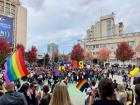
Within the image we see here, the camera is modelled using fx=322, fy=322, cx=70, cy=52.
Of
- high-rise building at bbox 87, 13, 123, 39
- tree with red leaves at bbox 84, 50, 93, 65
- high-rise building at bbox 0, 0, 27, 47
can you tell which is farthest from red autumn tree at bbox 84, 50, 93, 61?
high-rise building at bbox 87, 13, 123, 39

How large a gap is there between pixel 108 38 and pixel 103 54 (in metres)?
7.10

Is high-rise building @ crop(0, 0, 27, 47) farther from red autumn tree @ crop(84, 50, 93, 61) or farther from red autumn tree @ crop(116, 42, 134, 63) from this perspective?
red autumn tree @ crop(116, 42, 134, 63)

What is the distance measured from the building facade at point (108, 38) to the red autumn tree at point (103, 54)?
285cm

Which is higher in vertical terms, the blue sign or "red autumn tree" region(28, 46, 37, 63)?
the blue sign

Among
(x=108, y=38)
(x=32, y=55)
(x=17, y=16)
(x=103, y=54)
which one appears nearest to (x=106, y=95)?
(x=32, y=55)

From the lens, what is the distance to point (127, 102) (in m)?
8.95

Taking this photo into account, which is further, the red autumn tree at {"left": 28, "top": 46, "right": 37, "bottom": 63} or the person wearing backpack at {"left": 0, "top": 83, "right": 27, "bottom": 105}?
the red autumn tree at {"left": 28, "top": 46, "right": 37, "bottom": 63}

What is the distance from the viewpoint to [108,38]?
10612 cm

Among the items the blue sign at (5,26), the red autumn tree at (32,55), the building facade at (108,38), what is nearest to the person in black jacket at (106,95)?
the blue sign at (5,26)

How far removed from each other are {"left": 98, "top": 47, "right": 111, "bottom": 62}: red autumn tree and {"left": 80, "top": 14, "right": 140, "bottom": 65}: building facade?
2849 millimetres

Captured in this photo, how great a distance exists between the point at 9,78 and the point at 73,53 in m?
87.9

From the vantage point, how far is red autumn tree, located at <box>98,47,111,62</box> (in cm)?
10125

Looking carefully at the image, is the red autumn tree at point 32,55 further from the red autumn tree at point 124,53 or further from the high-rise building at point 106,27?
the high-rise building at point 106,27

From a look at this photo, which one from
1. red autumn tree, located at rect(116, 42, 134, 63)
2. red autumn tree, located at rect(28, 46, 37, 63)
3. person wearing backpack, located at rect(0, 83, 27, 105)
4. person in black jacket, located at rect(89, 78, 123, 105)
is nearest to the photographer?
person in black jacket, located at rect(89, 78, 123, 105)
